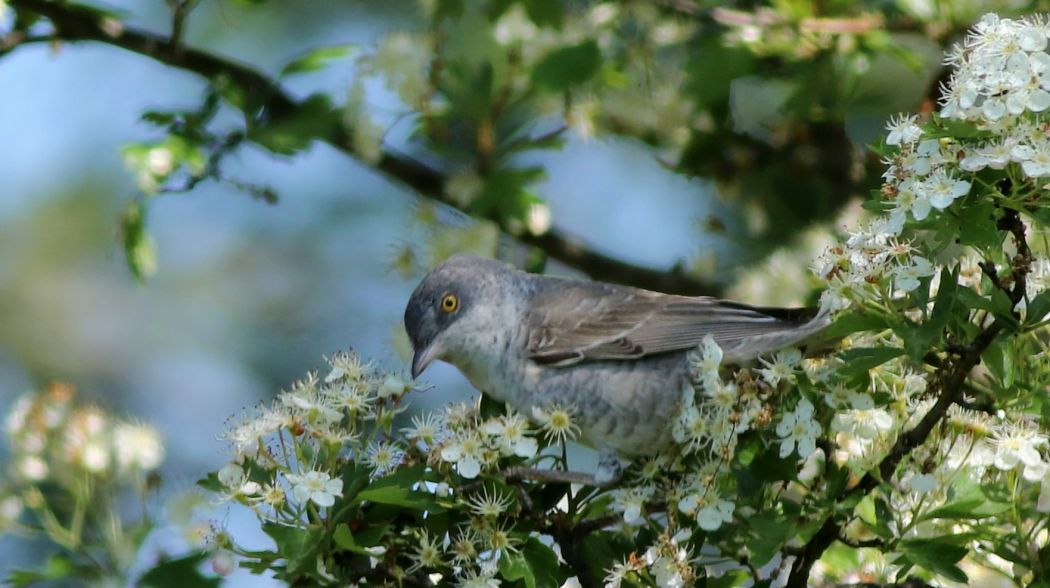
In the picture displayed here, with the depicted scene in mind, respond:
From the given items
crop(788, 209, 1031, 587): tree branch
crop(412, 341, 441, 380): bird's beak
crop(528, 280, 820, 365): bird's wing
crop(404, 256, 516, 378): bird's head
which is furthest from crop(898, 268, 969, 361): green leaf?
crop(404, 256, 516, 378): bird's head

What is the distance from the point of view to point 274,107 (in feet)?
16.2

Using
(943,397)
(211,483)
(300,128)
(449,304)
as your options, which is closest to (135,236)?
(300,128)

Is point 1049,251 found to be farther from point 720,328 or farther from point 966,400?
point 720,328

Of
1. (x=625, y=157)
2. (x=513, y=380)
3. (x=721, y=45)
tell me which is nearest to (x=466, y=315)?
(x=513, y=380)

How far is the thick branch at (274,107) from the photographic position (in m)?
4.85

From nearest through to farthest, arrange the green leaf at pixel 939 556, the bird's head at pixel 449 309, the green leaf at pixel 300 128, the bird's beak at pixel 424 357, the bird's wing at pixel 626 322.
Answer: the green leaf at pixel 939 556
the bird's wing at pixel 626 322
the bird's beak at pixel 424 357
the bird's head at pixel 449 309
the green leaf at pixel 300 128

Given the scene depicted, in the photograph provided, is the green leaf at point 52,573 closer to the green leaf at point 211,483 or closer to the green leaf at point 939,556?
the green leaf at point 211,483

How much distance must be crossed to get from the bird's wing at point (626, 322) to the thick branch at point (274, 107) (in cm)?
86

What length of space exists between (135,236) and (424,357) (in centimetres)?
131

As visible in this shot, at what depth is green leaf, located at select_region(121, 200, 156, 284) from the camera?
4.61 m

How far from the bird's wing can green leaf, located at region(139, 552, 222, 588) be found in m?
1.17

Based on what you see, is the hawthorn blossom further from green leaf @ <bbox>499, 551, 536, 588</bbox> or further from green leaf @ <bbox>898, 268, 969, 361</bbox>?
green leaf @ <bbox>898, 268, 969, 361</bbox>

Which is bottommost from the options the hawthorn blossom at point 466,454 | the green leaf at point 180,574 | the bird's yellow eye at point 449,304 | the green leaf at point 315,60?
the green leaf at point 180,574

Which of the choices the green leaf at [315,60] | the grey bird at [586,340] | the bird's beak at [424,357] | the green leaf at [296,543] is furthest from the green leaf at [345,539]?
the green leaf at [315,60]
